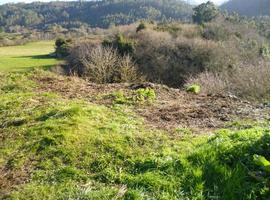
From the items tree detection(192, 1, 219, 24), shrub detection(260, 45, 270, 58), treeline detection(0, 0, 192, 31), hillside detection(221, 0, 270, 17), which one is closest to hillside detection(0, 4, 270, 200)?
shrub detection(260, 45, 270, 58)

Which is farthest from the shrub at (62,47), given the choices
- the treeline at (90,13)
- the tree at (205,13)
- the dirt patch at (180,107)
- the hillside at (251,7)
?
the hillside at (251,7)

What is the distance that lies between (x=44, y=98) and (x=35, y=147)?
144 inches

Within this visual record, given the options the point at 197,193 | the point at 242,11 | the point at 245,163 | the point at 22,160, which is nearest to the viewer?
the point at 197,193

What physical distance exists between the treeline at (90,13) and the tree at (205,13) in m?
34.8

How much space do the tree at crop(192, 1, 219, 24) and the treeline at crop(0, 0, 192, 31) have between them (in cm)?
3481

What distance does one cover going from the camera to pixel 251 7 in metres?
116

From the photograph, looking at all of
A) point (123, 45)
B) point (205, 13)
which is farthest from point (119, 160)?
point (205, 13)

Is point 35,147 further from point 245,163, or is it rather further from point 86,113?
point 245,163

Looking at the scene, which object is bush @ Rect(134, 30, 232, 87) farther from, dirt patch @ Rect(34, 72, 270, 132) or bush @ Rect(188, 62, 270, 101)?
dirt patch @ Rect(34, 72, 270, 132)

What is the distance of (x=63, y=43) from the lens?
218 feet

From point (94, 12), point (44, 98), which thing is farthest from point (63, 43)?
point (94, 12)

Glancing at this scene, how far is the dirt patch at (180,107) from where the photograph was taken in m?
8.85

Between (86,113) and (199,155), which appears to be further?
(86,113)

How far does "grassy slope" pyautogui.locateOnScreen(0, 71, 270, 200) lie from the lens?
5.78m
